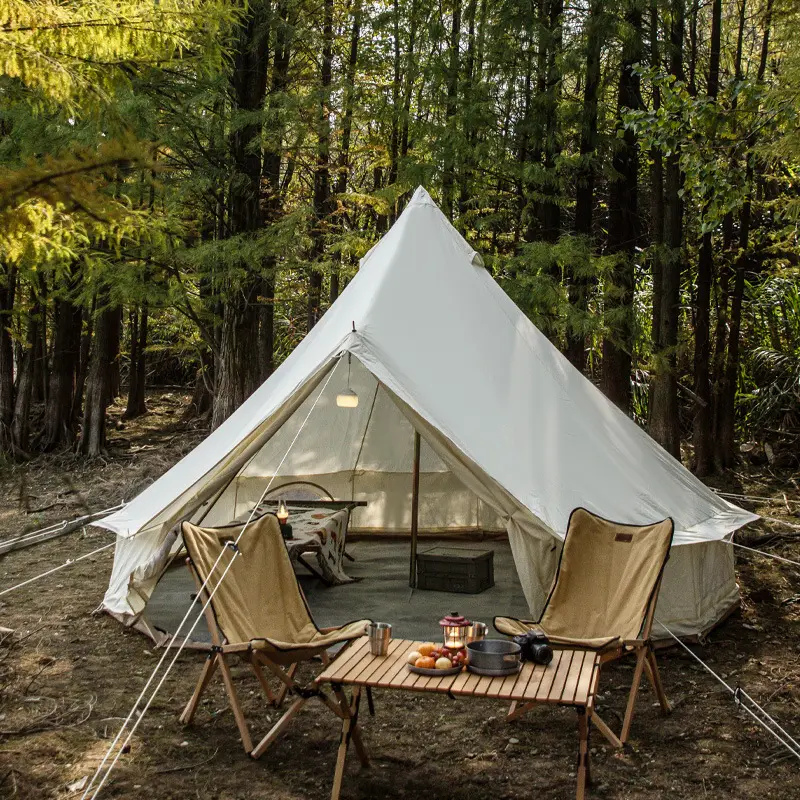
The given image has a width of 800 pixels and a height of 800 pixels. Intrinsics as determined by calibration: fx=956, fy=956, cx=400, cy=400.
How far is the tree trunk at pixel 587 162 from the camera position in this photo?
8.17m

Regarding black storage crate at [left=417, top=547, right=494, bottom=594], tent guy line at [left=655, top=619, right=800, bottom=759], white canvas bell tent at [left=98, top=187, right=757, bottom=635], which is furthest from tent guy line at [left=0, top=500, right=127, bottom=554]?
tent guy line at [left=655, top=619, right=800, bottom=759]

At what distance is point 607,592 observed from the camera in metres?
4.46

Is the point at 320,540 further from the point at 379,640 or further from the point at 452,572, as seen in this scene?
the point at 379,640

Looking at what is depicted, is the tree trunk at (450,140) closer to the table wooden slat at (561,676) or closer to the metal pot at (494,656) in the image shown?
the table wooden slat at (561,676)

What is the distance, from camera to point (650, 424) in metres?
9.04

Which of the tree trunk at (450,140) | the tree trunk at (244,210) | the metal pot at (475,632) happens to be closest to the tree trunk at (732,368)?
the tree trunk at (450,140)

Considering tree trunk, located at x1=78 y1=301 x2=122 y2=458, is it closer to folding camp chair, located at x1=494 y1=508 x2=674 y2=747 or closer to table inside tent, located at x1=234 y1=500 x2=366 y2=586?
table inside tent, located at x1=234 y1=500 x2=366 y2=586

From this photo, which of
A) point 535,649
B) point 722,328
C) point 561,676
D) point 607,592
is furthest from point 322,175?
point 561,676

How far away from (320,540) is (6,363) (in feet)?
24.3

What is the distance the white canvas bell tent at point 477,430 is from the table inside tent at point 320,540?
0.64m

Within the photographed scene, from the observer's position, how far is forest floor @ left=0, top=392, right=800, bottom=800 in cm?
341

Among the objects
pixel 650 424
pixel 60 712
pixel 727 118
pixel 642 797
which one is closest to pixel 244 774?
pixel 60 712

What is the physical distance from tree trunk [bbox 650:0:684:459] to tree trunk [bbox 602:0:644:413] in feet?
0.94

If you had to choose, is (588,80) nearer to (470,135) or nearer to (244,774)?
(470,135)
